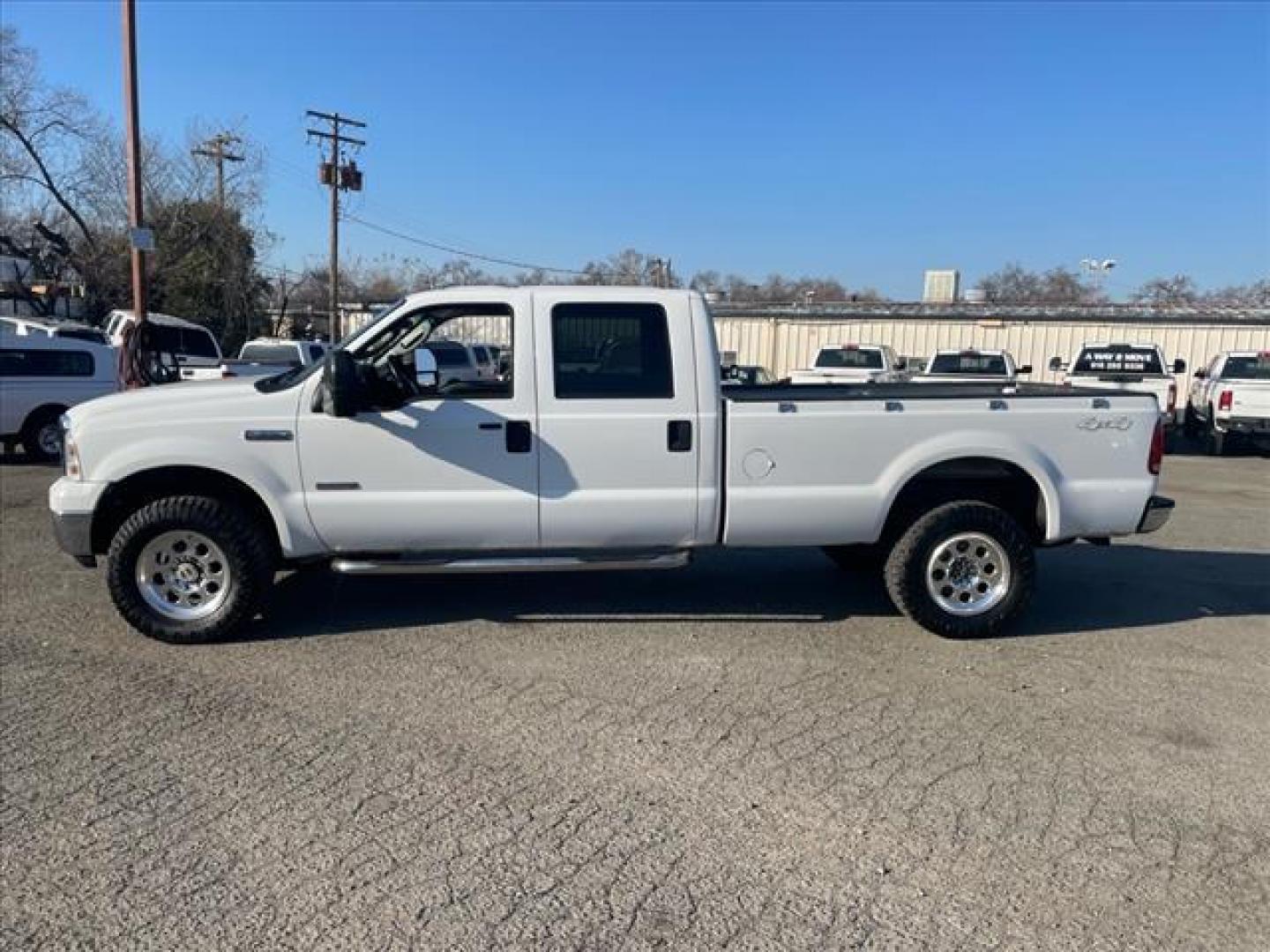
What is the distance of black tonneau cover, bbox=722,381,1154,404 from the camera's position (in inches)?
225

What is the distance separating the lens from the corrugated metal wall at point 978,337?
89.6 ft

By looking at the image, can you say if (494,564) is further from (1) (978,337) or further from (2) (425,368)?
(1) (978,337)

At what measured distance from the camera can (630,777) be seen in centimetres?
392

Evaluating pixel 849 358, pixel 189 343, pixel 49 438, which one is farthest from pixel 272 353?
pixel 849 358

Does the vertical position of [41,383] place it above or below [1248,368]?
below

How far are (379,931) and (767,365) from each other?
97.8 ft

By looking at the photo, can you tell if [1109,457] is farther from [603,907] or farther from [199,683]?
[199,683]

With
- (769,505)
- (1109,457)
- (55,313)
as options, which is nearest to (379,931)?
(769,505)

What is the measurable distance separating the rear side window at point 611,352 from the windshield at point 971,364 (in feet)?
48.4

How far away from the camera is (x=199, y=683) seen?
4.91 m

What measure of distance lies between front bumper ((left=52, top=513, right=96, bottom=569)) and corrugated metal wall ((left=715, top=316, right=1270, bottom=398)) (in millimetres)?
25742

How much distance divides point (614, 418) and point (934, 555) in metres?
2.07

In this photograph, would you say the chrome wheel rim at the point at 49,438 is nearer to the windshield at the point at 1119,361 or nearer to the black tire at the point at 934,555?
the black tire at the point at 934,555

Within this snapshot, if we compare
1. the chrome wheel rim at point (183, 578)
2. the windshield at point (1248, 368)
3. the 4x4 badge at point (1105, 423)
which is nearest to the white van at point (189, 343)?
the chrome wheel rim at point (183, 578)
